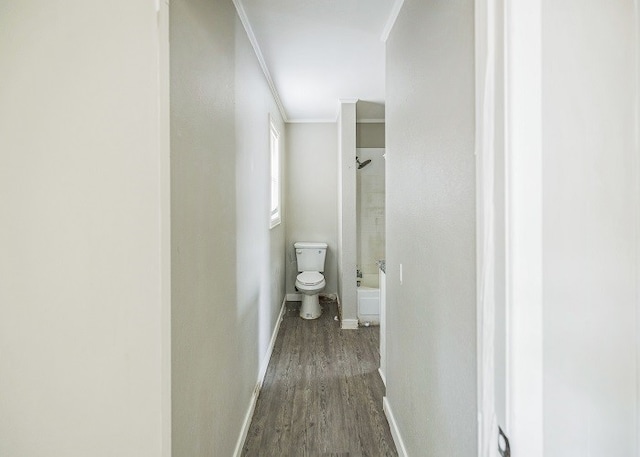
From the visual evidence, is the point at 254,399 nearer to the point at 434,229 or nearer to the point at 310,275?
the point at 434,229

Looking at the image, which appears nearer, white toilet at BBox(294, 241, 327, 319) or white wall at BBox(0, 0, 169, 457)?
white wall at BBox(0, 0, 169, 457)

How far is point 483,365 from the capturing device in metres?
0.64

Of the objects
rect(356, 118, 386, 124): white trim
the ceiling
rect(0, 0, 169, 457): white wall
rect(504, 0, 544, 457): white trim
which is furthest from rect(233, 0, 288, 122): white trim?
rect(504, 0, 544, 457): white trim

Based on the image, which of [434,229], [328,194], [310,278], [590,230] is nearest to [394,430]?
[434,229]

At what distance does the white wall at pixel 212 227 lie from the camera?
1.03m

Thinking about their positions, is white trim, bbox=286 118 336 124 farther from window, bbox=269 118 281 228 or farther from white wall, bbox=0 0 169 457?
white wall, bbox=0 0 169 457

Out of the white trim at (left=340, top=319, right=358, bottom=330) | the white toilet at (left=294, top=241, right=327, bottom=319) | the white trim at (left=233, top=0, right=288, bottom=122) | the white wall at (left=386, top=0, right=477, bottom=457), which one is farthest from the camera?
the white toilet at (left=294, top=241, right=327, bottom=319)

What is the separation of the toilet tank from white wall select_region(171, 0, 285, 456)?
6.72 ft

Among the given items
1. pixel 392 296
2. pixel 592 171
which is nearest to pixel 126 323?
pixel 592 171

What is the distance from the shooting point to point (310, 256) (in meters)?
4.38

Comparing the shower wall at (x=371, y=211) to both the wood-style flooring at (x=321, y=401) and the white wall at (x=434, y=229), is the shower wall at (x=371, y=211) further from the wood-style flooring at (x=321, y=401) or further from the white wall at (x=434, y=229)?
the white wall at (x=434, y=229)

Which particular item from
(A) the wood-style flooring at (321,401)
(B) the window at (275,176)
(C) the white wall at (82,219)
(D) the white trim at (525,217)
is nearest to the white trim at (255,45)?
(B) the window at (275,176)

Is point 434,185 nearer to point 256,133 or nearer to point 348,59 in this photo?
point 256,133

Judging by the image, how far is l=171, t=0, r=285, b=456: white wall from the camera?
103 cm
